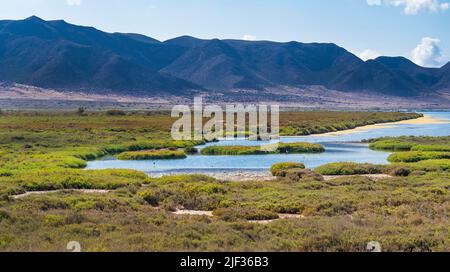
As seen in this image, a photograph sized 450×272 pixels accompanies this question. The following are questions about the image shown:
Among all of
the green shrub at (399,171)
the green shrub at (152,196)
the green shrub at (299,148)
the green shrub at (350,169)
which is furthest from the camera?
the green shrub at (299,148)

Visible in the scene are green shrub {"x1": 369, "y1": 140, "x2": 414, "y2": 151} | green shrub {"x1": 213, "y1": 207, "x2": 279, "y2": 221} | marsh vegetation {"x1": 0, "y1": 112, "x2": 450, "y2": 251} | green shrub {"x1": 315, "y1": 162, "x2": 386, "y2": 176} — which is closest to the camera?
marsh vegetation {"x1": 0, "y1": 112, "x2": 450, "y2": 251}

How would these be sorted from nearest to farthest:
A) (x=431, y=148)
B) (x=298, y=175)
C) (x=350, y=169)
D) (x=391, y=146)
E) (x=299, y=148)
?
1. (x=298, y=175)
2. (x=350, y=169)
3. (x=431, y=148)
4. (x=299, y=148)
5. (x=391, y=146)

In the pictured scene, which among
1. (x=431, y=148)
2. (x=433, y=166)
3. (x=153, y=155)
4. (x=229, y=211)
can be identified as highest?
(x=229, y=211)

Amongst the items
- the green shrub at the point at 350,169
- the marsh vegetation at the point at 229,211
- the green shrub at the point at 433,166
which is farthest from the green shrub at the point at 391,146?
the green shrub at the point at 350,169

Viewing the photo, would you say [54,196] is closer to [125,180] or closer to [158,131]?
[125,180]

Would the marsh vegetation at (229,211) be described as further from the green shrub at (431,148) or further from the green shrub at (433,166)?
the green shrub at (431,148)

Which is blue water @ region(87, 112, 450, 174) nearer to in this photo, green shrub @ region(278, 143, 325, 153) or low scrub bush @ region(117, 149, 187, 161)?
low scrub bush @ region(117, 149, 187, 161)

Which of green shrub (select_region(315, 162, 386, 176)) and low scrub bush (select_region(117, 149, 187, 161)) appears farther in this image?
low scrub bush (select_region(117, 149, 187, 161))

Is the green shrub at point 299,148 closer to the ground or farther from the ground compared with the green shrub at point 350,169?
closer to the ground

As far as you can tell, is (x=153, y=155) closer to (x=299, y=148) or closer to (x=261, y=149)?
(x=261, y=149)

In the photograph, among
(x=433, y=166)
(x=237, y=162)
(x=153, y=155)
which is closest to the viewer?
(x=433, y=166)

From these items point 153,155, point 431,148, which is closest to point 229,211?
point 153,155

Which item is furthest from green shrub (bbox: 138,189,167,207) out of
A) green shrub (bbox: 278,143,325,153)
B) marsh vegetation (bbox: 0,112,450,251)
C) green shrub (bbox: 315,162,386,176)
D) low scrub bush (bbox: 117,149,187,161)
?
green shrub (bbox: 278,143,325,153)
